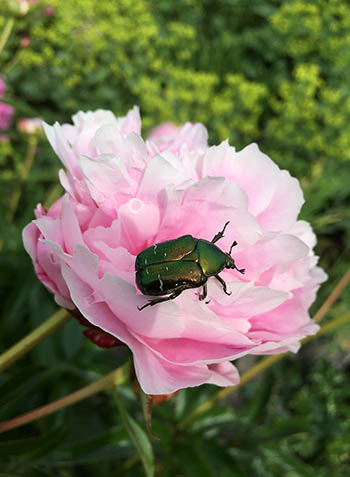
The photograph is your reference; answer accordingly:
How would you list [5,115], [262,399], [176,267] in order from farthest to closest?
1. [5,115]
2. [262,399]
3. [176,267]

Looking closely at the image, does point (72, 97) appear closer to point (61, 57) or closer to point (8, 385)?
point (61, 57)

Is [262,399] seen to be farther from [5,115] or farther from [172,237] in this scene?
[5,115]

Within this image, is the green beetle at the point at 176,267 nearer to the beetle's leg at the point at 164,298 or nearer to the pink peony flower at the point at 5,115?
the beetle's leg at the point at 164,298

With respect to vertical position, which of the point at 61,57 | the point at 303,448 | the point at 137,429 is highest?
the point at 137,429

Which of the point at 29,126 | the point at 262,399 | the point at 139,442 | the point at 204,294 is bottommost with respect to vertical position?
the point at 262,399

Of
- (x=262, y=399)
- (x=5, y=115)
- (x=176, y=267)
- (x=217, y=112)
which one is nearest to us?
(x=176, y=267)

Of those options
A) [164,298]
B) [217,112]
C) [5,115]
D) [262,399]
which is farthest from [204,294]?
[217,112]

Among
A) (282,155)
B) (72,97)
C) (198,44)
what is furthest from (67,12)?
(282,155)
